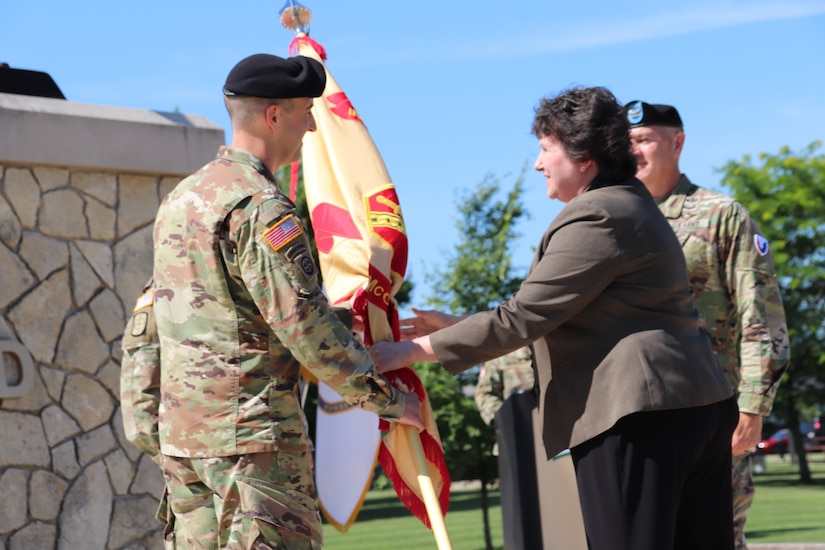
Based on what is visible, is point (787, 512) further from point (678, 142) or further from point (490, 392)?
point (678, 142)

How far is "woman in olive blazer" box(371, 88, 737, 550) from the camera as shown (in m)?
3.15

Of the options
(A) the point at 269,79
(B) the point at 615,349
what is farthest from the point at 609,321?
(A) the point at 269,79

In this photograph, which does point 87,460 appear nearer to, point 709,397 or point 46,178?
point 46,178

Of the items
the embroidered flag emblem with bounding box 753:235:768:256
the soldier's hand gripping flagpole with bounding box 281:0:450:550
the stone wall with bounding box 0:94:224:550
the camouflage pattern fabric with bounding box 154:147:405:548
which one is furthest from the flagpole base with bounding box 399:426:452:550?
the stone wall with bounding box 0:94:224:550

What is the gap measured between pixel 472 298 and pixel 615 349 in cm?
973

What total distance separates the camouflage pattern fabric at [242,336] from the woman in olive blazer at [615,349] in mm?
575

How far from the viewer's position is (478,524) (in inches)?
696

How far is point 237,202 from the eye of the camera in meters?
3.07

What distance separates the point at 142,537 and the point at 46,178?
2.30 meters

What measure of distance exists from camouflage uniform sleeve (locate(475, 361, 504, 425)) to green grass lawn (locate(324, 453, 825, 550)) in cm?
403

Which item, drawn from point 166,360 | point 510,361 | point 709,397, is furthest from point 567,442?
point 510,361

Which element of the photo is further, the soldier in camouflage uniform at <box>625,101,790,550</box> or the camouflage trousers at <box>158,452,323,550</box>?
the soldier in camouflage uniform at <box>625,101,790,550</box>

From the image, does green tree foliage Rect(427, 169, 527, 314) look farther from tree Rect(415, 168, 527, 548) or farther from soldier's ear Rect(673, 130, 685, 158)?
soldier's ear Rect(673, 130, 685, 158)

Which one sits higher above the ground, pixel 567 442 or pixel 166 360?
pixel 166 360
